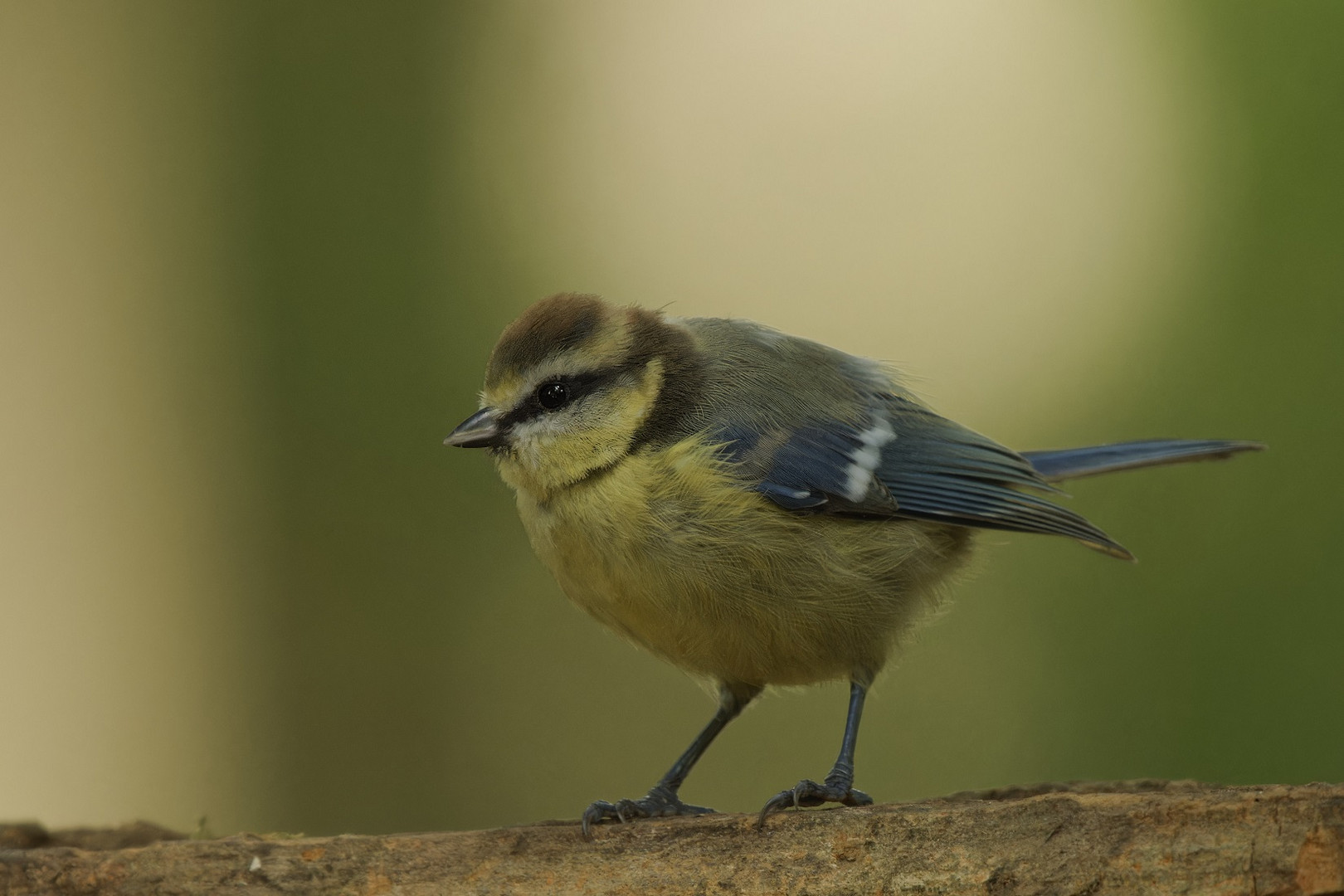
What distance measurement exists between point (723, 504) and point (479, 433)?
1.88 feet

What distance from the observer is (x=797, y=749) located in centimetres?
541

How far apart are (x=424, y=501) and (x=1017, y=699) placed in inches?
111

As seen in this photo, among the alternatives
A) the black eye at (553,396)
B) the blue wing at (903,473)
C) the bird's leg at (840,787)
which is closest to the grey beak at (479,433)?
the black eye at (553,396)

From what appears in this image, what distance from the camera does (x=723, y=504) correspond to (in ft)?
8.49

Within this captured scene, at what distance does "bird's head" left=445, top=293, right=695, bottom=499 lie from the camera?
268cm

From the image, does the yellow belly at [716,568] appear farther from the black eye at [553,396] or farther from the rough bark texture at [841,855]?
the rough bark texture at [841,855]

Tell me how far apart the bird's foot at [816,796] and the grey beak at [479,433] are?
1.00 metres

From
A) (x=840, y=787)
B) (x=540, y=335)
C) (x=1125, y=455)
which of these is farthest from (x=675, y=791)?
(x=1125, y=455)

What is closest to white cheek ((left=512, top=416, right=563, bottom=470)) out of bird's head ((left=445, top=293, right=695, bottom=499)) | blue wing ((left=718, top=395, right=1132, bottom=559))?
bird's head ((left=445, top=293, right=695, bottom=499))

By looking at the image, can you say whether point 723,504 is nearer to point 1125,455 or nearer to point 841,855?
point 841,855

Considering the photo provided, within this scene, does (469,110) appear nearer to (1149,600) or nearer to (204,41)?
(204,41)

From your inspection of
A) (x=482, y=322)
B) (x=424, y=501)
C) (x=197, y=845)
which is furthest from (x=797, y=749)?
(x=197, y=845)

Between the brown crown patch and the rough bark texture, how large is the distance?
3.33 ft

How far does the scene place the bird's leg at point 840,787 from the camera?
236cm
